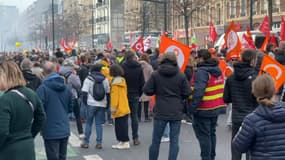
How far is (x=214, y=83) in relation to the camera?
7.08 metres

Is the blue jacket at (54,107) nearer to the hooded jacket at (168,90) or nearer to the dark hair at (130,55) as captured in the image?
the hooded jacket at (168,90)

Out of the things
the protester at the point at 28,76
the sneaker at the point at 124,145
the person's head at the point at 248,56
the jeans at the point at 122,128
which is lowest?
the sneaker at the point at 124,145

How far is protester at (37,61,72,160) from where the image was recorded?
6.18m

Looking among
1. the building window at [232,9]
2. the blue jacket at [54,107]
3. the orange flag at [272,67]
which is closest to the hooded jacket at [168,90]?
the orange flag at [272,67]

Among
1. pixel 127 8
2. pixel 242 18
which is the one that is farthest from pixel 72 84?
pixel 127 8

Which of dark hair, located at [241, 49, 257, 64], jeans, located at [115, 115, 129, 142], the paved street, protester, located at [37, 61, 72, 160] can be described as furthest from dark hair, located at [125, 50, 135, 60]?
dark hair, located at [241, 49, 257, 64]

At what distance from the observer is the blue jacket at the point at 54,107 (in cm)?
618

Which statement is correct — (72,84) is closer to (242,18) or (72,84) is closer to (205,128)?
(205,128)

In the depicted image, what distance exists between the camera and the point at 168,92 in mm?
6867

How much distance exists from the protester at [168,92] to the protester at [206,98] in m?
0.19

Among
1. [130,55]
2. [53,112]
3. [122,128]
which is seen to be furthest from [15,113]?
[130,55]

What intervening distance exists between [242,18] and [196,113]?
39.5 meters

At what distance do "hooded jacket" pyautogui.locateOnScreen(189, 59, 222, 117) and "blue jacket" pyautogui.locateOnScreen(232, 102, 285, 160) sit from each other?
2.79 meters

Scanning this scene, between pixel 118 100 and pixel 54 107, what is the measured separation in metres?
2.61
